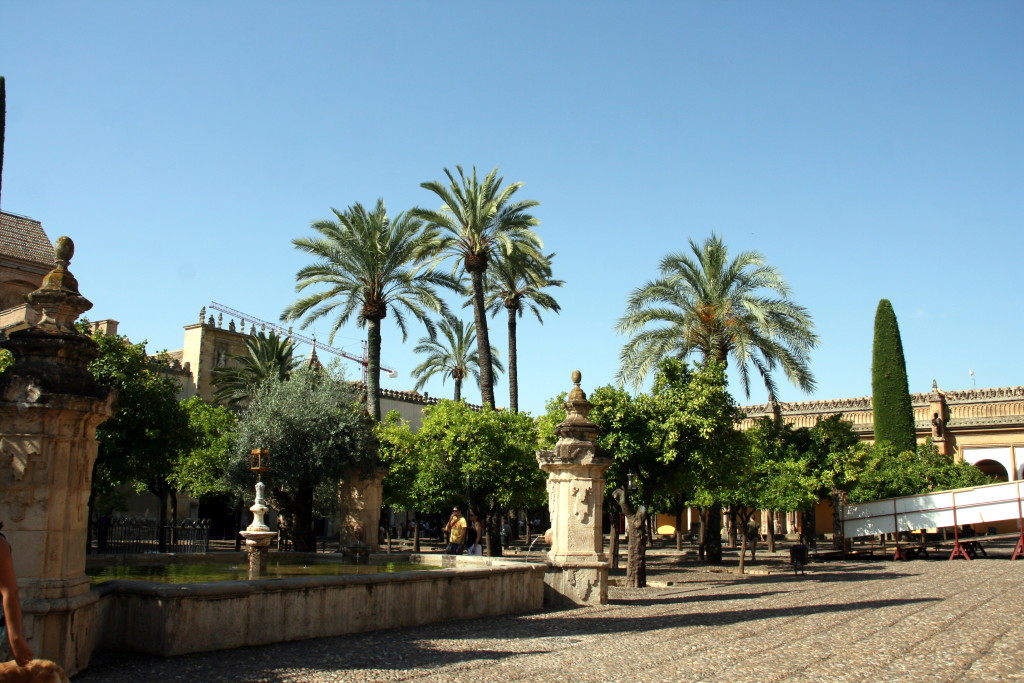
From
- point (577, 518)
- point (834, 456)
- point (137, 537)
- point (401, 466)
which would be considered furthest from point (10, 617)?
point (834, 456)

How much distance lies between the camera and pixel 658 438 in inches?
774

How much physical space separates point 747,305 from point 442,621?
56.8ft

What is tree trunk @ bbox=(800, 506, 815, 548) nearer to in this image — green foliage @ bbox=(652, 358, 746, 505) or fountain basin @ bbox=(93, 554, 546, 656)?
green foliage @ bbox=(652, 358, 746, 505)

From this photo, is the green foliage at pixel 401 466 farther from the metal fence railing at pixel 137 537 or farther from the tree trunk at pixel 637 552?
the tree trunk at pixel 637 552

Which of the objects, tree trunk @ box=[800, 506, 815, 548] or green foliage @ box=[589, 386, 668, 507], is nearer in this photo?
green foliage @ box=[589, 386, 668, 507]

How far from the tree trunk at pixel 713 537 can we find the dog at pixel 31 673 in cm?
2435

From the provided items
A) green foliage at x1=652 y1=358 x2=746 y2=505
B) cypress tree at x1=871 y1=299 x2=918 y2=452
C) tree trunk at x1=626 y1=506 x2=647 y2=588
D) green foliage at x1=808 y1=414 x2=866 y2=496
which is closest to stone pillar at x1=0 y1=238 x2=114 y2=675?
tree trunk at x1=626 y1=506 x2=647 y2=588

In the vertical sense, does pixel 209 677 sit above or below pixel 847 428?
below

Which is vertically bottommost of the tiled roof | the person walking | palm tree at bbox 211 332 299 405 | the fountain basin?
the fountain basin

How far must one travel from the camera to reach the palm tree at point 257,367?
128 feet

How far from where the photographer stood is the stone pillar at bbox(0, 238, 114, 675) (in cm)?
760

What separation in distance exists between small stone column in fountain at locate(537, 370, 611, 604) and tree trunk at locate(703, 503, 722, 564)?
43.8ft

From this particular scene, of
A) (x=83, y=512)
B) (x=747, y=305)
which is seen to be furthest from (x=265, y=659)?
(x=747, y=305)

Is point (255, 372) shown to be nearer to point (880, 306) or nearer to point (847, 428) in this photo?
point (847, 428)
